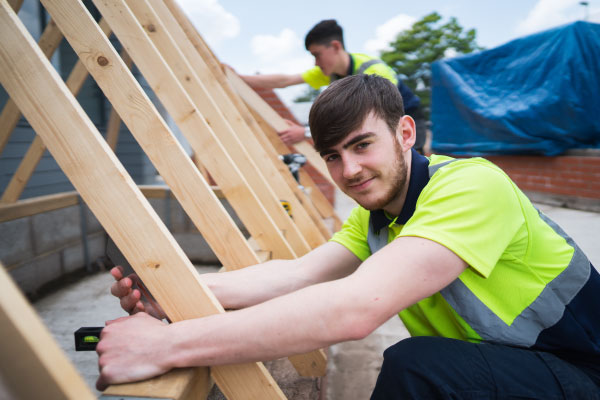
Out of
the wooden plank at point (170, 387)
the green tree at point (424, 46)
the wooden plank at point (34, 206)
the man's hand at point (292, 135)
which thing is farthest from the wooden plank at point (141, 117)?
the green tree at point (424, 46)

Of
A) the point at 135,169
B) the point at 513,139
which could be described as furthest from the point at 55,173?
the point at 513,139

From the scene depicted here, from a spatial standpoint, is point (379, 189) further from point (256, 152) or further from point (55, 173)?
point (55, 173)

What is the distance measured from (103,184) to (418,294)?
823mm

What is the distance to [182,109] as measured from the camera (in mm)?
1612

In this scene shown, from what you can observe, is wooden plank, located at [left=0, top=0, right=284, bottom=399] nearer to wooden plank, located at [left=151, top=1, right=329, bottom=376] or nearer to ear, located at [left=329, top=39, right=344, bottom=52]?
wooden plank, located at [left=151, top=1, right=329, bottom=376]

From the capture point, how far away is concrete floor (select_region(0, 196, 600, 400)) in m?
1.76

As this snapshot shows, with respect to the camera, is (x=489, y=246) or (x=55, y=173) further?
(x=55, y=173)

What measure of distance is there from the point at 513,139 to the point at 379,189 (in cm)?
552

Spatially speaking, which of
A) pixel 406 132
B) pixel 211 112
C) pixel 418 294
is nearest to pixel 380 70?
pixel 211 112

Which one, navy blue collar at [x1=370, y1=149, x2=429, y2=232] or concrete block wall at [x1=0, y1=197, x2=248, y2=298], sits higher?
navy blue collar at [x1=370, y1=149, x2=429, y2=232]

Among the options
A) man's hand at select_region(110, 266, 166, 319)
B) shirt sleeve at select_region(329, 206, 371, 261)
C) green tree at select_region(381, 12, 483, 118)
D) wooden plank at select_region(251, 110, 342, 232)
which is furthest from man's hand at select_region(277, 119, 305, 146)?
green tree at select_region(381, 12, 483, 118)

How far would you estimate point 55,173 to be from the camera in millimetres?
4109

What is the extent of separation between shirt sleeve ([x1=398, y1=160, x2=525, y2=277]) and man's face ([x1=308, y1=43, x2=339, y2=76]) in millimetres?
2096

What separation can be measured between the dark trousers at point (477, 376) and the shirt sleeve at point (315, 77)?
2739mm
